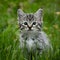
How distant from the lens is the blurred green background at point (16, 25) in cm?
711

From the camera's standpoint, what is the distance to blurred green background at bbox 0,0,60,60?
23.3 ft

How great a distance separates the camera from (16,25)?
10352 millimetres

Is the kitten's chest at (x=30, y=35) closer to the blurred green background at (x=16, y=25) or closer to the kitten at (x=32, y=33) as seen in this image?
the kitten at (x=32, y=33)

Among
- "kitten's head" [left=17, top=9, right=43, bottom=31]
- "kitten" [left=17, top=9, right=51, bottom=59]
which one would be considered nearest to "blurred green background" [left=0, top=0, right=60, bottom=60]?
"kitten" [left=17, top=9, right=51, bottom=59]

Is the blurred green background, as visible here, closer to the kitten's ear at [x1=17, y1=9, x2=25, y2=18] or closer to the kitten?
the kitten

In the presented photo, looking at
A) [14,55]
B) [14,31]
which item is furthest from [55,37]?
[14,55]

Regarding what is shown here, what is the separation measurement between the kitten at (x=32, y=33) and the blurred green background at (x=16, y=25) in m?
0.18

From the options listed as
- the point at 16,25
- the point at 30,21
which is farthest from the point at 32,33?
the point at 16,25

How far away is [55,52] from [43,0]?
5.84m

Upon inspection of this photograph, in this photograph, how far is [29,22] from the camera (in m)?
8.03

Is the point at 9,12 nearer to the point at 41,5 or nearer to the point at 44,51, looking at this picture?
the point at 41,5

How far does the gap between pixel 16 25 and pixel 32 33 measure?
237 centimetres

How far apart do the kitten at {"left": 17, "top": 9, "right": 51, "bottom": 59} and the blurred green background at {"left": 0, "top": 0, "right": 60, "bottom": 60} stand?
176 mm

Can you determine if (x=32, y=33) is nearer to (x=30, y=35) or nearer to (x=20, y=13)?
(x=30, y=35)
